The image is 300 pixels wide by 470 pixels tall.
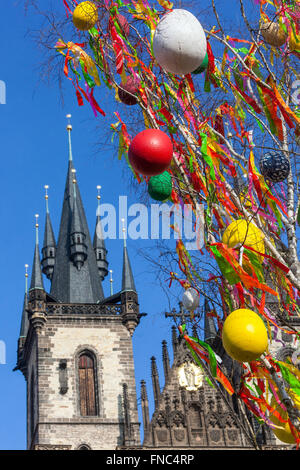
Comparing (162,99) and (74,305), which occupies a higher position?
(74,305)

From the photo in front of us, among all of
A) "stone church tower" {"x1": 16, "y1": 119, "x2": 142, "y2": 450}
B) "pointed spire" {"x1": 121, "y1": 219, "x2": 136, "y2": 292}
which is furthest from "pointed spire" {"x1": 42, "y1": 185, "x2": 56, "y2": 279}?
"pointed spire" {"x1": 121, "y1": 219, "x2": 136, "y2": 292}

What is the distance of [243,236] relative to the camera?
7254 millimetres

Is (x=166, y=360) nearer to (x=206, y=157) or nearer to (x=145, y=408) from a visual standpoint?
(x=145, y=408)

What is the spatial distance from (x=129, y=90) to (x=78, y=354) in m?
26.8

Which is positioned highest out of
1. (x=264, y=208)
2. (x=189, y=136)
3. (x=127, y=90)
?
(x=127, y=90)

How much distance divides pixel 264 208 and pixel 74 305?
2739 cm

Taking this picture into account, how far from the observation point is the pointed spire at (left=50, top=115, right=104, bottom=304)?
3662cm

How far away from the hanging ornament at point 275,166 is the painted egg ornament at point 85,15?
2105mm

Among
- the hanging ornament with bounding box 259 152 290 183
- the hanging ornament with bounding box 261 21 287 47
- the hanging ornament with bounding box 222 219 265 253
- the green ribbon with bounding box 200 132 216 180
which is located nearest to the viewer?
the hanging ornament with bounding box 222 219 265 253

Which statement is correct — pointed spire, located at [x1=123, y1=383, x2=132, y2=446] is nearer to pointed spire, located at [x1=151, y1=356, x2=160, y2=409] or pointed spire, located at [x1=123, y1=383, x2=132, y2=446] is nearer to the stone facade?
the stone facade

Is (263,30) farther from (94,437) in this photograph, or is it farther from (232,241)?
(94,437)

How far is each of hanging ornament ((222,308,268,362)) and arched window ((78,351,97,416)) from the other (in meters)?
27.5
